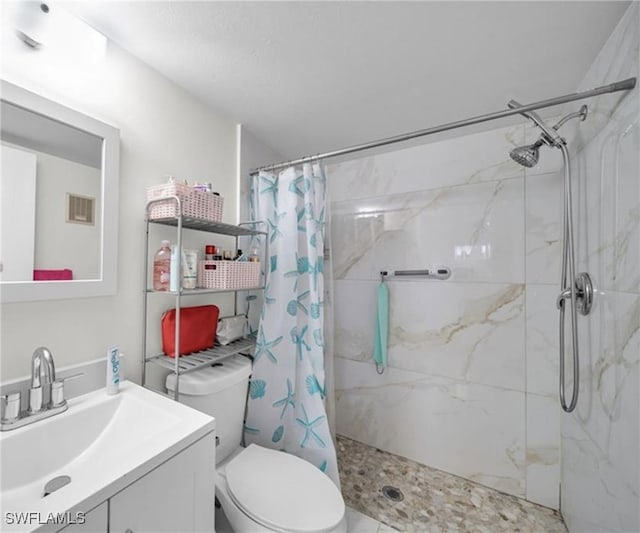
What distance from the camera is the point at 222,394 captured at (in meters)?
1.27

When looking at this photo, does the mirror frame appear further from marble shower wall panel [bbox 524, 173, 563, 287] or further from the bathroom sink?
marble shower wall panel [bbox 524, 173, 563, 287]

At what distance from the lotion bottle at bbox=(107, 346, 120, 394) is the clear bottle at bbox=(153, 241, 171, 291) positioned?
289 mm

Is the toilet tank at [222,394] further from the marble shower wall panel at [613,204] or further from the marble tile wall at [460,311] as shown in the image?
the marble shower wall panel at [613,204]

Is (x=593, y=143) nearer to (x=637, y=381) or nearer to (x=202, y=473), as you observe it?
(x=637, y=381)

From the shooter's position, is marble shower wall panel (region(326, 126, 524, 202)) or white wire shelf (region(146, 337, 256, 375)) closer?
white wire shelf (region(146, 337, 256, 375))

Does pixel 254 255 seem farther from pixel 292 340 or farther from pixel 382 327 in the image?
pixel 382 327

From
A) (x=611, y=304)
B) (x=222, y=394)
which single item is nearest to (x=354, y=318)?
(x=222, y=394)

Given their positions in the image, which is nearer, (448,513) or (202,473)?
(202,473)

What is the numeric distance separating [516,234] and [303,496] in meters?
1.69

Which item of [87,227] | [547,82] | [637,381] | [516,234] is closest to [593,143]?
[547,82]

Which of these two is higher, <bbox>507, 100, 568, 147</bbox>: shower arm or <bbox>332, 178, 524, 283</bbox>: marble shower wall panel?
<bbox>507, 100, 568, 147</bbox>: shower arm

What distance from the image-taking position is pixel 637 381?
87 centimetres

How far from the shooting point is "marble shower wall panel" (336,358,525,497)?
163 cm

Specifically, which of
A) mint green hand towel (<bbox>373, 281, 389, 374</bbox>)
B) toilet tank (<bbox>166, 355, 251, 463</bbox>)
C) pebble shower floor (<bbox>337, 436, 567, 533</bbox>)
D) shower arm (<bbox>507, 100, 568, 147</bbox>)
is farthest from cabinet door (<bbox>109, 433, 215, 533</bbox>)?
shower arm (<bbox>507, 100, 568, 147</bbox>)
